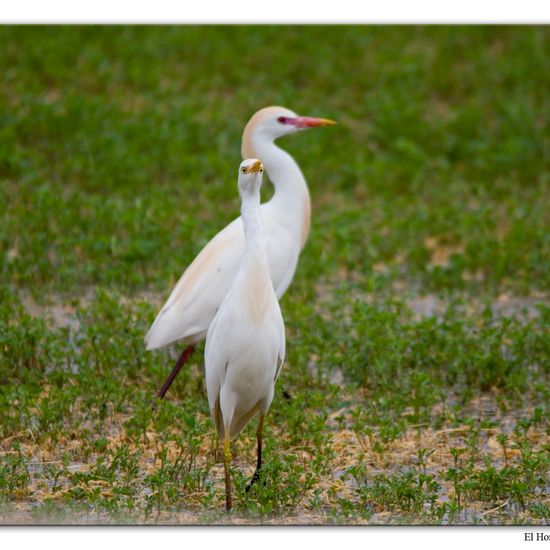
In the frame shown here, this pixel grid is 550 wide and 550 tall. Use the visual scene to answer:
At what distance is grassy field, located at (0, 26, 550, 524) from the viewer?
170 inches

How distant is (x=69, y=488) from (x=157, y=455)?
0.36 m

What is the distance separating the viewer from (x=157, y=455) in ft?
14.7

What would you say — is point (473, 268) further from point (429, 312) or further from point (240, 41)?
point (240, 41)

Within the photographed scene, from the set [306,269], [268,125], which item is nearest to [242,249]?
[268,125]

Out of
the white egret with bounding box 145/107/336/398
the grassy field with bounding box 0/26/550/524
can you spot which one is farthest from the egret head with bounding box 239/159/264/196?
the white egret with bounding box 145/107/336/398

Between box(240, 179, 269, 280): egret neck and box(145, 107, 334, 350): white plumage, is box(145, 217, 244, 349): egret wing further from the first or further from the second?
box(240, 179, 269, 280): egret neck

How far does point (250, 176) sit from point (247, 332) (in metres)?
0.51

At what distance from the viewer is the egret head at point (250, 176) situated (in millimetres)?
3951

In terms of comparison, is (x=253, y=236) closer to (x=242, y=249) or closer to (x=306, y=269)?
(x=242, y=249)

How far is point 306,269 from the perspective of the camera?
677 cm

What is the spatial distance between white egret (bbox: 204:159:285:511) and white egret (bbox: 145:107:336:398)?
0.93 meters

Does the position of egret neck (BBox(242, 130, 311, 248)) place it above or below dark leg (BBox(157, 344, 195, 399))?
above

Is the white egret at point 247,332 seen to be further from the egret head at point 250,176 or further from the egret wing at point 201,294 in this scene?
the egret wing at point 201,294

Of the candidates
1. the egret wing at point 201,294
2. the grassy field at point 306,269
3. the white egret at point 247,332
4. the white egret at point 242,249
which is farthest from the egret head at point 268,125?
the white egret at point 247,332
